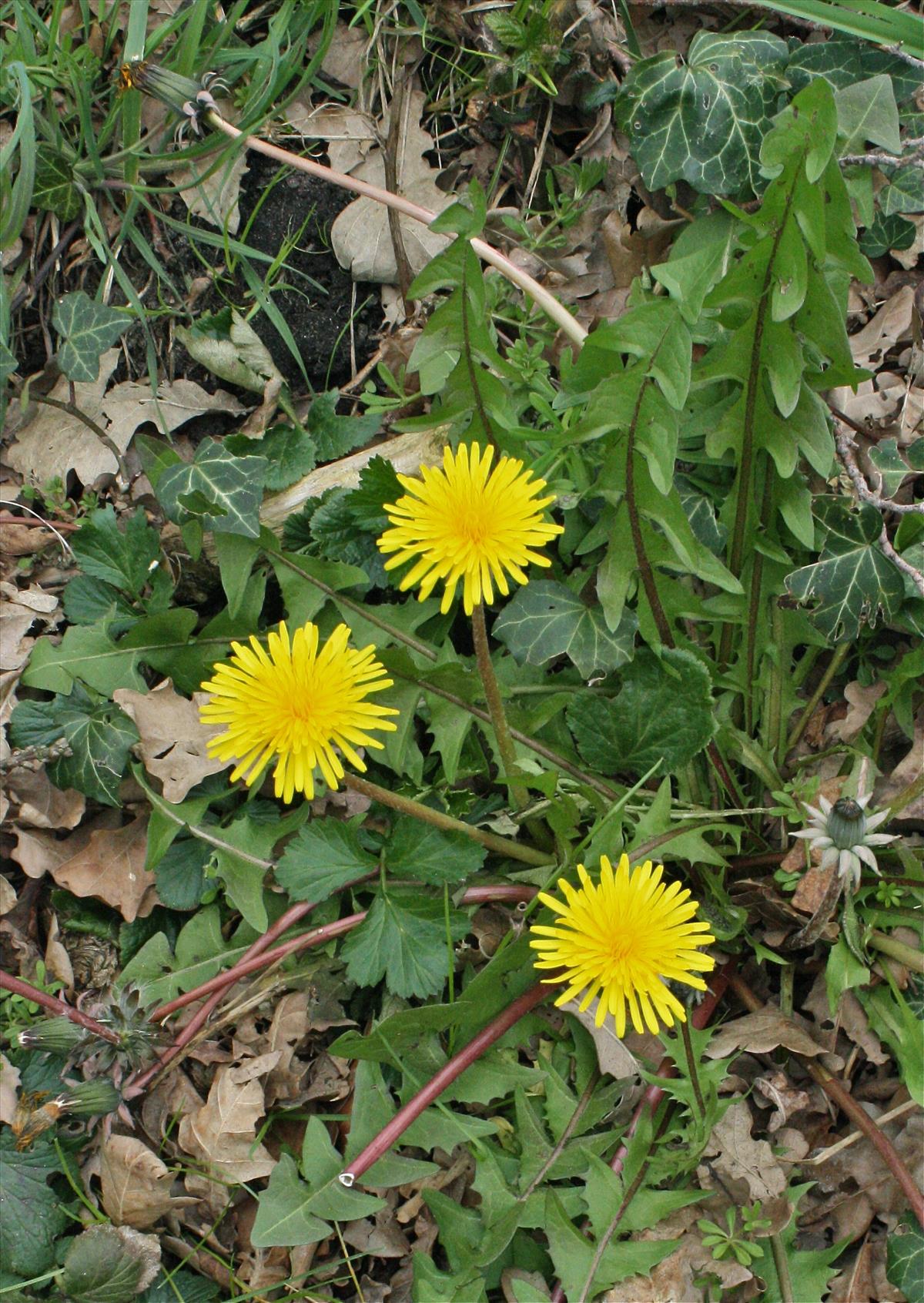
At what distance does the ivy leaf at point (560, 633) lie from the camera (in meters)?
2.38

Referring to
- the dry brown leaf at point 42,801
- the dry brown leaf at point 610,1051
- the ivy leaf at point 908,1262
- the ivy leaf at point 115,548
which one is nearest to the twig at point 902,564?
the dry brown leaf at point 610,1051

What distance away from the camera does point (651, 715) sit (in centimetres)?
233

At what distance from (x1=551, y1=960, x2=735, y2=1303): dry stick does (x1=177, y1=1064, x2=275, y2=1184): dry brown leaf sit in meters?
0.69

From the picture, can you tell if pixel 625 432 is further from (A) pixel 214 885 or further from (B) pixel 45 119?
(B) pixel 45 119

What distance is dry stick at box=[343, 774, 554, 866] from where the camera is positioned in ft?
6.42

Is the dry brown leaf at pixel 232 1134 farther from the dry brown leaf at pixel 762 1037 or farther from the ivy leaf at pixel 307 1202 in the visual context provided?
the dry brown leaf at pixel 762 1037

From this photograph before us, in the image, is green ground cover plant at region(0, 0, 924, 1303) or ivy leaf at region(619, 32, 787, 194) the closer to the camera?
green ground cover plant at region(0, 0, 924, 1303)

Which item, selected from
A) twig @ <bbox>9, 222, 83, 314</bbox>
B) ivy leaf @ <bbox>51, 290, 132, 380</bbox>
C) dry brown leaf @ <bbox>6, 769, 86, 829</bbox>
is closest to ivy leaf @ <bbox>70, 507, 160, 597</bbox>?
ivy leaf @ <bbox>51, 290, 132, 380</bbox>

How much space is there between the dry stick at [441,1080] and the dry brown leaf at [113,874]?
0.78m

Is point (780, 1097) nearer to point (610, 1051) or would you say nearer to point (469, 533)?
point (610, 1051)

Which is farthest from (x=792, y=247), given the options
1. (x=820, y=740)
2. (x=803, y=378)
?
(x=820, y=740)

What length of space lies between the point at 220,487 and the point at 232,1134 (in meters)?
1.44

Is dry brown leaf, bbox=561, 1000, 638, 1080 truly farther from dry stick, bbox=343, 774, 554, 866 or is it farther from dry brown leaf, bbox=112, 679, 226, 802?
dry brown leaf, bbox=112, 679, 226, 802

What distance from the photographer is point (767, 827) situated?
2.53 meters
